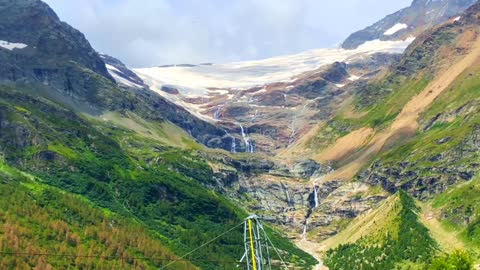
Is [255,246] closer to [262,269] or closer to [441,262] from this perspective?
[262,269]

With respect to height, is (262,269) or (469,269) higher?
(469,269)

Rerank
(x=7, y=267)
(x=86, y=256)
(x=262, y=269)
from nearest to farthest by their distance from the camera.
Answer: (x=262, y=269)
(x=7, y=267)
(x=86, y=256)

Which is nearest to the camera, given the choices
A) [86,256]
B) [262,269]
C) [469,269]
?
[262,269]

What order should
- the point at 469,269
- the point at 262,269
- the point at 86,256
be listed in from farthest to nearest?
the point at 86,256
the point at 469,269
the point at 262,269

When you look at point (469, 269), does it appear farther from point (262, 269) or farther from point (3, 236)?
point (3, 236)

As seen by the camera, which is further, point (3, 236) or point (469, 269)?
point (3, 236)

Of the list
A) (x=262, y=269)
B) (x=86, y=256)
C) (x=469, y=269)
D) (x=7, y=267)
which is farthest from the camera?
(x=86, y=256)

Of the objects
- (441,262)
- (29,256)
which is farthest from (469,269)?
(29,256)

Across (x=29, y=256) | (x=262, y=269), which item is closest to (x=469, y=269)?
(x=262, y=269)

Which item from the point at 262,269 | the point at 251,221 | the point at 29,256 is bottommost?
the point at 262,269
